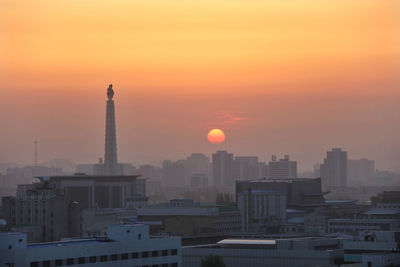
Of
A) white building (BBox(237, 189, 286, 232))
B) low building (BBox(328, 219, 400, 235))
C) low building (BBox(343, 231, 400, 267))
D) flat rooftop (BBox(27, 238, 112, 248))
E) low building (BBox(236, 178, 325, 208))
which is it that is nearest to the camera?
low building (BBox(343, 231, 400, 267))

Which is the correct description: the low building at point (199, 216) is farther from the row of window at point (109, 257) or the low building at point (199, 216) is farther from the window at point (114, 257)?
the window at point (114, 257)

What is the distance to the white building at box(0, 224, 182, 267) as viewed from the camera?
164 ft

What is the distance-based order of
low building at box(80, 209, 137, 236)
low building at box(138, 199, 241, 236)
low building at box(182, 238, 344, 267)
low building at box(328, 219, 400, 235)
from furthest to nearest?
low building at box(138, 199, 241, 236)
low building at box(328, 219, 400, 235)
low building at box(80, 209, 137, 236)
low building at box(182, 238, 344, 267)

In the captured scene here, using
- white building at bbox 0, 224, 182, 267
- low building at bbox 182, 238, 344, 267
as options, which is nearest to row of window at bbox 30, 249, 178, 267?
white building at bbox 0, 224, 182, 267

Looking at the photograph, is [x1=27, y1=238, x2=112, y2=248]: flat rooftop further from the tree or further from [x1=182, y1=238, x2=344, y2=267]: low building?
[x1=182, y1=238, x2=344, y2=267]: low building

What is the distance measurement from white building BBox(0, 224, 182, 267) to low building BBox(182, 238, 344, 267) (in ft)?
14.9

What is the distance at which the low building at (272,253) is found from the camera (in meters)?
57.4

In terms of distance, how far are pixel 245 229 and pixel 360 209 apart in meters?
Result: 18.6

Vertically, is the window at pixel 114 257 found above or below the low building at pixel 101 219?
below

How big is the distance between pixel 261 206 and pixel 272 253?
229 feet

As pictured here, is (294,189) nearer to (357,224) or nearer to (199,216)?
(199,216)

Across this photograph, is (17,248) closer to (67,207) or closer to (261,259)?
(261,259)

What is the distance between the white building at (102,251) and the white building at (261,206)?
64.5 meters

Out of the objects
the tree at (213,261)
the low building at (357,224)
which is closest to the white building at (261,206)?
the low building at (357,224)
